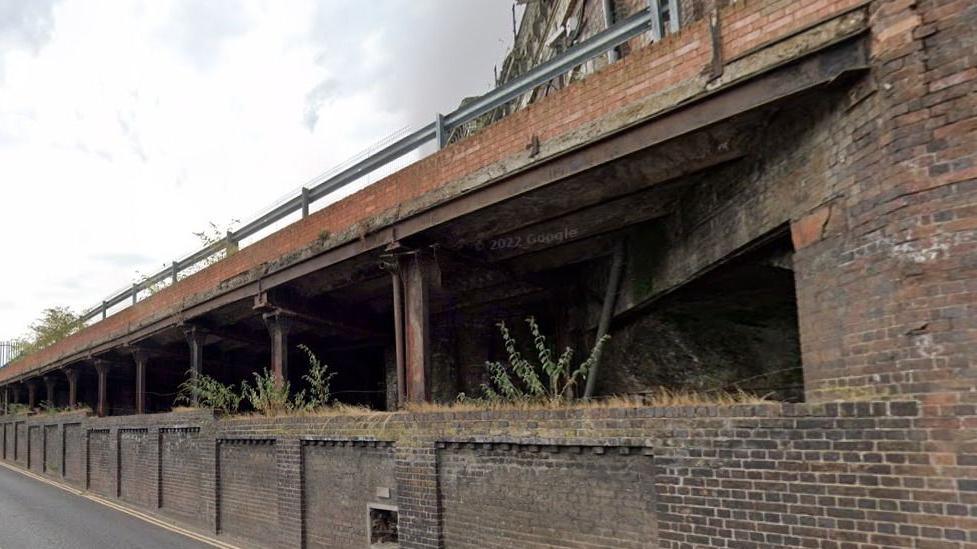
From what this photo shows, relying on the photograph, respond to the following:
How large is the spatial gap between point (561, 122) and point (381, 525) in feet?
17.3

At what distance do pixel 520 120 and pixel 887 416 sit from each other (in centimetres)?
414

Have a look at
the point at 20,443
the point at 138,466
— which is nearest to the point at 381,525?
the point at 138,466

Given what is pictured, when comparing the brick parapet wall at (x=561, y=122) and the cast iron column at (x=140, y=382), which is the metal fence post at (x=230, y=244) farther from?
the cast iron column at (x=140, y=382)

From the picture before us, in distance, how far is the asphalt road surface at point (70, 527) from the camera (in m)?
10.8

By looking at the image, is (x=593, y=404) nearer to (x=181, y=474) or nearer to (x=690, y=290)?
(x=690, y=290)

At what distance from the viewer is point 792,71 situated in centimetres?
452

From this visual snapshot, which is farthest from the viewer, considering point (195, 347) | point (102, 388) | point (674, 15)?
point (102, 388)

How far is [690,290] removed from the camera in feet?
23.4

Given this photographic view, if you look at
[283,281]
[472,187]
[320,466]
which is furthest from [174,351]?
[472,187]

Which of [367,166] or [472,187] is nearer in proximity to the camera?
[472,187]

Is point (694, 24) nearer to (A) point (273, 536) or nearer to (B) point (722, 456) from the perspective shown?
(B) point (722, 456)

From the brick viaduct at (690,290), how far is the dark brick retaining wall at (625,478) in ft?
0.06

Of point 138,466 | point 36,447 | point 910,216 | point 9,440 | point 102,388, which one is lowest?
point 9,440

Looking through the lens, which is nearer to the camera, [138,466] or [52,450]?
[138,466]
